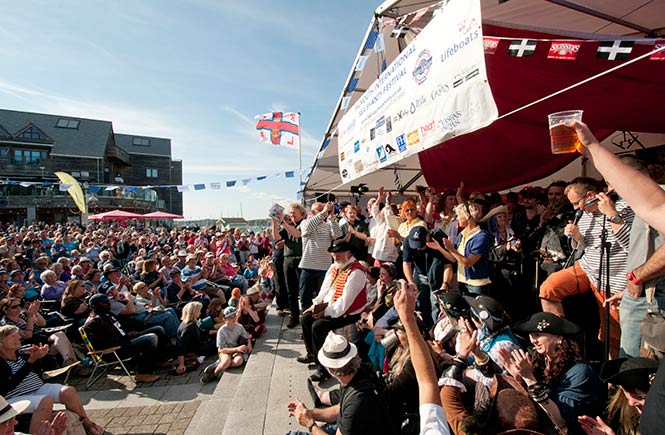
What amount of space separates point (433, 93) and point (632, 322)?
2.20 m

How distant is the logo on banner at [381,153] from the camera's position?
413 cm

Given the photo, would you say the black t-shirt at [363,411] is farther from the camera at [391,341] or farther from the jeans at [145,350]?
the jeans at [145,350]

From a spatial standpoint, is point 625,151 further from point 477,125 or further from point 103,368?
point 103,368

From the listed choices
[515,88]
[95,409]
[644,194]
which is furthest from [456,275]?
[95,409]

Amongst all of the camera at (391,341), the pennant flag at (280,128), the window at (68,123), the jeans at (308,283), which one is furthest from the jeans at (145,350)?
the window at (68,123)

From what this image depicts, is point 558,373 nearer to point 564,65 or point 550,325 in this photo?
point 550,325

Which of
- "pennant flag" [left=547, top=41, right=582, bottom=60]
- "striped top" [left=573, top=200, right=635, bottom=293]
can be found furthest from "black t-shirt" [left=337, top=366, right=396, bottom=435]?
"pennant flag" [left=547, top=41, right=582, bottom=60]

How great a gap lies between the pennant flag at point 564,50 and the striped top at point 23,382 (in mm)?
5960

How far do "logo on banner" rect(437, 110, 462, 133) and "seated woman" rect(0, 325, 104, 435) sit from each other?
461 centimetres

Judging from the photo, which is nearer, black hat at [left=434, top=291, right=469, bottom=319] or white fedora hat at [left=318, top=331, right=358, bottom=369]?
white fedora hat at [left=318, top=331, right=358, bottom=369]

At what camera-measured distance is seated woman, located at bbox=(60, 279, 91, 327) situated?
231 inches

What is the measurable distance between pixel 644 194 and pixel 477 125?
161cm

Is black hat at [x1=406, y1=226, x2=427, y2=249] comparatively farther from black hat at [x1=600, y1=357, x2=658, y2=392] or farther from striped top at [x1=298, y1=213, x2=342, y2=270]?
black hat at [x1=600, y1=357, x2=658, y2=392]

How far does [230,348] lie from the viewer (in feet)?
18.7
